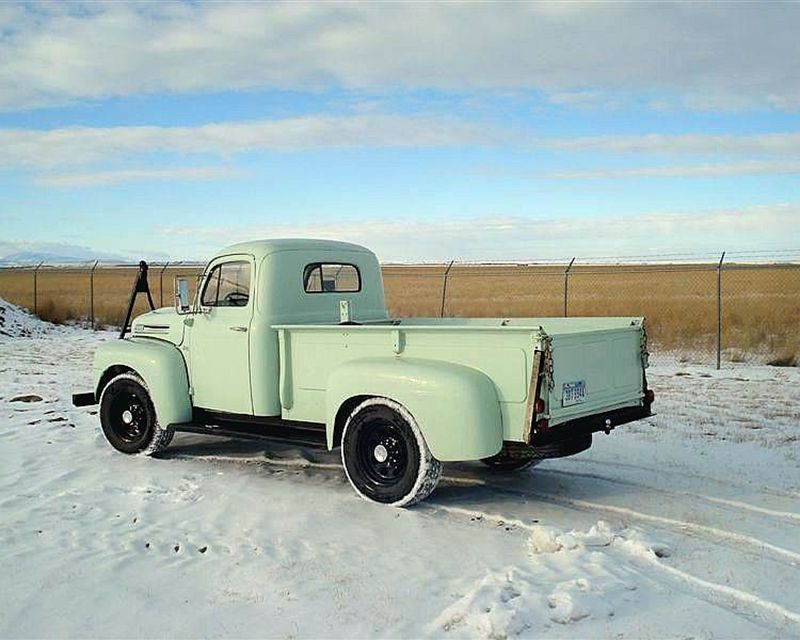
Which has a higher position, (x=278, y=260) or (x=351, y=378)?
(x=278, y=260)

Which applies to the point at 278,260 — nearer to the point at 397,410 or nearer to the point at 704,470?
the point at 397,410

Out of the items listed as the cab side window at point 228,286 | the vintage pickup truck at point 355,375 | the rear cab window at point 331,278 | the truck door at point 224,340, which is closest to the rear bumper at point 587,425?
the vintage pickup truck at point 355,375

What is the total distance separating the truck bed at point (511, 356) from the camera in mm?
6078

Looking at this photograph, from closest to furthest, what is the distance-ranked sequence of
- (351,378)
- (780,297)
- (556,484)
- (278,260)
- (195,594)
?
(195,594) < (351,378) < (556,484) < (278,260) < (780,297)

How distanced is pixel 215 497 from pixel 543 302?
29.1m

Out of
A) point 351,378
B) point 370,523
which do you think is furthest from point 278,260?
point 370,523

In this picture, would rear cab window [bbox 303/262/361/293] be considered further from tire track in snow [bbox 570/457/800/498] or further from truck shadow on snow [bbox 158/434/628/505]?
tire track in snow [bbox 570/457/800/498]

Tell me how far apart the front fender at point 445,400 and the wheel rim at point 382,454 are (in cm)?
35

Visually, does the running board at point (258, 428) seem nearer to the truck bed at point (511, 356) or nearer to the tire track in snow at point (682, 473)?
the truck bed at point (511, 356)

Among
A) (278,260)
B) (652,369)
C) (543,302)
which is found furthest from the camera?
(543,302)

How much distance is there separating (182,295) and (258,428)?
1.60 meters

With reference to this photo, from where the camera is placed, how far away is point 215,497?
7078 millimetres

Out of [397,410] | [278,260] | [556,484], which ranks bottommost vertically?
[556,484]

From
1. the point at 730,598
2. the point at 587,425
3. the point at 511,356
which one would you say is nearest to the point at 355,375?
the point at 511,356
